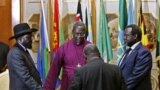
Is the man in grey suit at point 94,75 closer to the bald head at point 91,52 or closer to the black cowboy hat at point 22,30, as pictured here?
the bald head at point 91,52

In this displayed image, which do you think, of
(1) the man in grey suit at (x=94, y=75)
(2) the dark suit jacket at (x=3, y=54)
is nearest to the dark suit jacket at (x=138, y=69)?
(1) the man in grey suit at (x=94, y=75)

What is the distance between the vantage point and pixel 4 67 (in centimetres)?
584

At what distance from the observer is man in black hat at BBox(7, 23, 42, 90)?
4.07 metres

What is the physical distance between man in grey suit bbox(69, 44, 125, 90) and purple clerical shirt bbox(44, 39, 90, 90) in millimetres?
869

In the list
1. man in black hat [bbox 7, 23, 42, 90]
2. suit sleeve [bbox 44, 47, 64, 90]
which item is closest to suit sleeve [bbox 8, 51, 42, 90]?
man in black hat [bbox 7, 23, 42, 90]

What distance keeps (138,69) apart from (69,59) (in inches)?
31.1

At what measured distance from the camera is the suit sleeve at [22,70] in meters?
4.06

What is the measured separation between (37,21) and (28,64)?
7.76 feet

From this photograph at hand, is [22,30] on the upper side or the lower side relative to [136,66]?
upper

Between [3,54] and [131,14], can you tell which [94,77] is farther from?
[3,54]

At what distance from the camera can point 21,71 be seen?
13.3ft

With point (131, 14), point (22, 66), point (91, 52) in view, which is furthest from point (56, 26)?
point (91, 52)

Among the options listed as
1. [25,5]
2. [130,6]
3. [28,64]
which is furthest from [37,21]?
[28,64]

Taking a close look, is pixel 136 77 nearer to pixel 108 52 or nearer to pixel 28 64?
pixel 28 64
